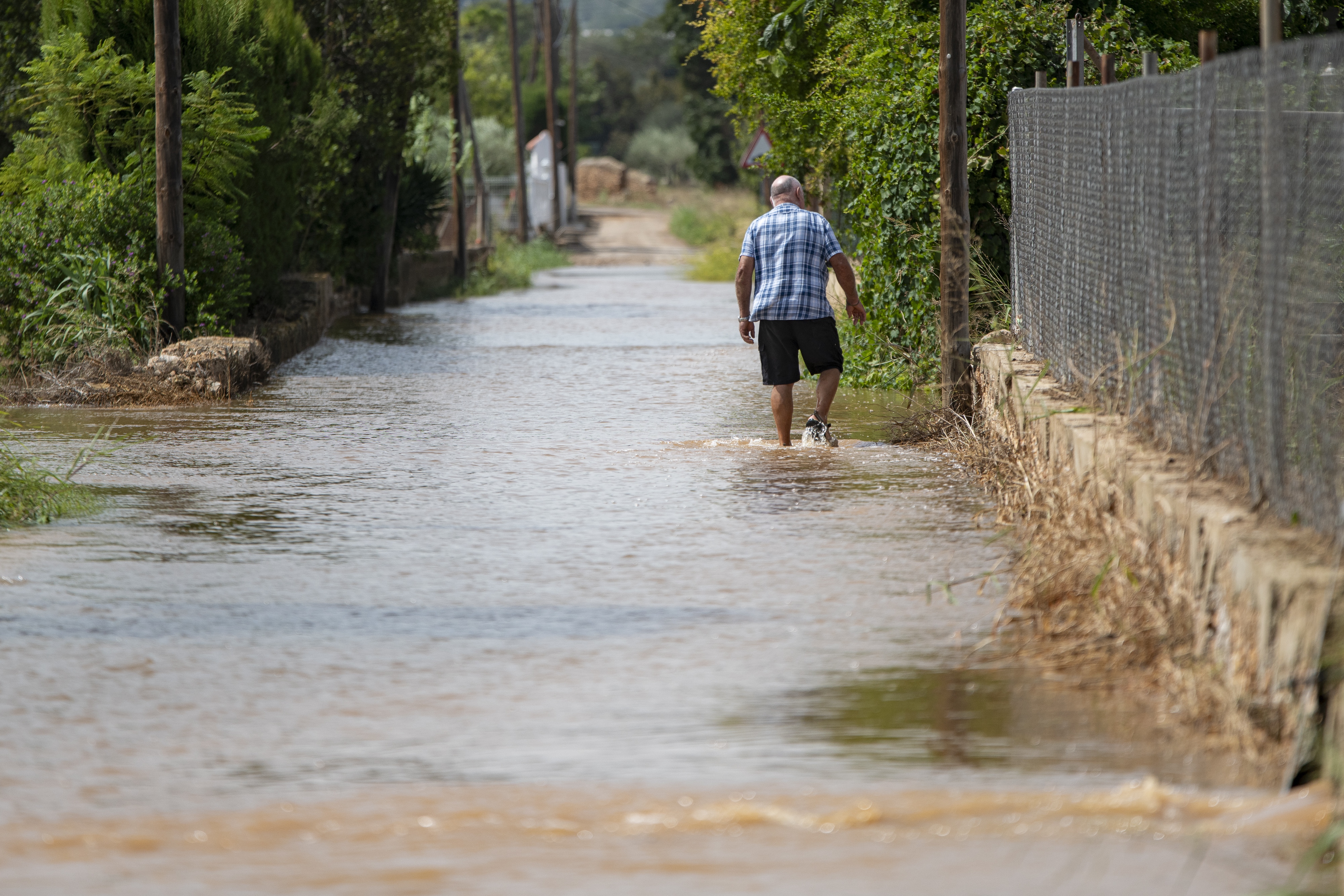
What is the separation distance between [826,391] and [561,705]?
18.7 ft

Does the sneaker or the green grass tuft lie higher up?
the green grass tuft

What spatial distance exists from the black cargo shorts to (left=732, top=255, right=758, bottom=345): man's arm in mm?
147

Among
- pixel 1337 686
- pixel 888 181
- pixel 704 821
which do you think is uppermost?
pixel 888 181

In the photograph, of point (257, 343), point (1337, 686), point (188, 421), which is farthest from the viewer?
point (257, 343)

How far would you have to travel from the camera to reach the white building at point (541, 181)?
51031mm

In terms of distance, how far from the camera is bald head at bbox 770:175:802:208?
422 inches

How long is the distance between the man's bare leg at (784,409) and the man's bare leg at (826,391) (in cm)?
3

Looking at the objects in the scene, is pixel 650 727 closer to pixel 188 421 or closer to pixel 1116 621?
pixel 1116 621

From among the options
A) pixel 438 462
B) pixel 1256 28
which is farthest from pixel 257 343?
pixel 1256 28

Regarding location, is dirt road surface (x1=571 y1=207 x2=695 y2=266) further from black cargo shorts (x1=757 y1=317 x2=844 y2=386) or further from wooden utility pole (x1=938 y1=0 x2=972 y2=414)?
black cargo shorts (x1=757 y1=317 x2=844 y2=386)

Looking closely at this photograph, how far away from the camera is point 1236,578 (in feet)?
16.2

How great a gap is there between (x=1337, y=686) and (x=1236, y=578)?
65 cm

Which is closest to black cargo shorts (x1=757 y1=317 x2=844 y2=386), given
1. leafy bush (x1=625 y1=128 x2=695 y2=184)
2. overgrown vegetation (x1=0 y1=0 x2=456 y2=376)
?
overgrown vegetation (x1=0 y1=0 x2=456 y2=376)

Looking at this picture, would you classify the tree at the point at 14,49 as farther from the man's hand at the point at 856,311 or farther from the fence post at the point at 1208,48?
the fence post at the point at 1208,48
